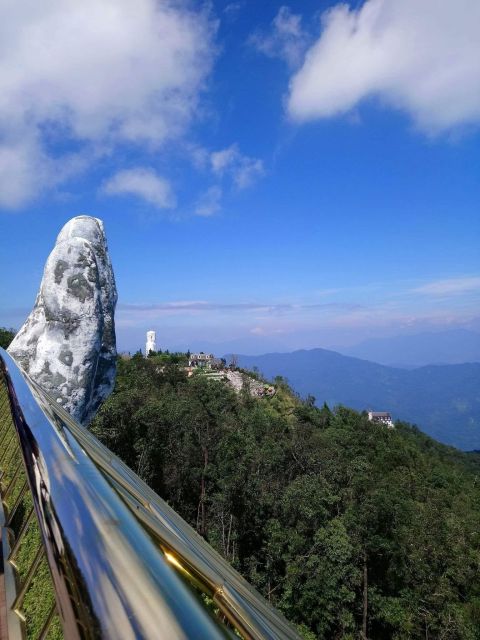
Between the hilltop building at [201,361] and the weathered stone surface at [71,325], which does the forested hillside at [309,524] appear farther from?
the hilltop building at [201,361]

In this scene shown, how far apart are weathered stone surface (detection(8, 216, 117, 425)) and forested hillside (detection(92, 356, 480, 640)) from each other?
11.2m

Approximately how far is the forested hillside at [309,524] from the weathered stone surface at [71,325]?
11.2 meters

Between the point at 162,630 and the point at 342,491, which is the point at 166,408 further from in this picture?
the point at 162,630

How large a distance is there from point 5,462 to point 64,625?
223 centimetres

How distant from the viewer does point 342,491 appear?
61.0 ft

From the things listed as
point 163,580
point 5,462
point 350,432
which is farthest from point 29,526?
point 350,432

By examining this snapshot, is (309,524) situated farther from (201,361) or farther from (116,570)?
(201,361)

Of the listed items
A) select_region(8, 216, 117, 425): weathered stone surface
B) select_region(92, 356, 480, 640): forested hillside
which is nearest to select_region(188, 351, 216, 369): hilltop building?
select_region(92, 356, 480, 640): forested hillside

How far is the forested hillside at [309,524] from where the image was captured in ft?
45.8

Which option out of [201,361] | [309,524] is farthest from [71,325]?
[201,361]

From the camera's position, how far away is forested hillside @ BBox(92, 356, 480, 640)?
1395 centimetres

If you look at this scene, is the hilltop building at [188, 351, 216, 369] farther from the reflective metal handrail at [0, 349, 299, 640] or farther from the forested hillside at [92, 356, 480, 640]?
the reflective metal handrail at [0, 349, 299, 640]

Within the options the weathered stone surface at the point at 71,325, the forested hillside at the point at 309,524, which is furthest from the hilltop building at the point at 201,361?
the weathered stone surface at the point at 71,325

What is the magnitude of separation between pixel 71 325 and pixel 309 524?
14314 millimetres
